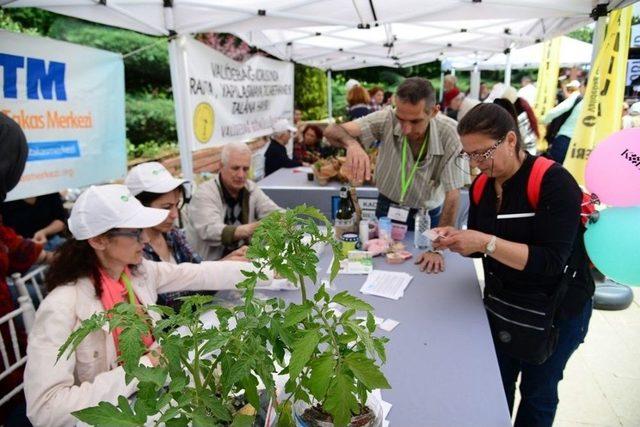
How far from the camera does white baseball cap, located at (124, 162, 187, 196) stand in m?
2.14

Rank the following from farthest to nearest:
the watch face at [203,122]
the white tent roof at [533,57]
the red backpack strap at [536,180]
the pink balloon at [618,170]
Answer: the white tent roof at [533,57] < the watch face at [203,122] < the pink balloon at [618,170] < the red backpack strap at [536,180]

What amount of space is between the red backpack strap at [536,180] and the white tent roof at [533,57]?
8.75 meters

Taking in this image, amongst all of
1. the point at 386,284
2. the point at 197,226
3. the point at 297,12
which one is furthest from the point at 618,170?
the point at 297,12

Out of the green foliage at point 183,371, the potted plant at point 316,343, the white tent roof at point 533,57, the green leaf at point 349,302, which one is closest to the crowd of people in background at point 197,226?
the green foliage at point 183,371

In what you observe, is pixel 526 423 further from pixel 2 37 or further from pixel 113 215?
pixel 2 37

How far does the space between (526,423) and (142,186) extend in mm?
2136

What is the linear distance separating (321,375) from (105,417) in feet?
1.08

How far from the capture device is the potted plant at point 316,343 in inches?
26.5

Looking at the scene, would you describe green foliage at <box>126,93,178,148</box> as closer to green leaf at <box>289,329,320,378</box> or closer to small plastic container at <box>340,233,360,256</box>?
small plastic container at <box>340,233,360,256</box>

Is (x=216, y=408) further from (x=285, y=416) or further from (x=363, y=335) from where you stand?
(x=363, y=335)

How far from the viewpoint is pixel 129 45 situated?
763 cm

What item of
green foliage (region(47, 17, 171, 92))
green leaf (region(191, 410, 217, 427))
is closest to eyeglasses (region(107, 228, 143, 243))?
green leaf (region(191, 410, 217, 427))

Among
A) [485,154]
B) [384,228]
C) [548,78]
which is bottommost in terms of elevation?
[384,228]

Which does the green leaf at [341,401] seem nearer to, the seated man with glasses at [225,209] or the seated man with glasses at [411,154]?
the seated man with glasses at [411,154]
